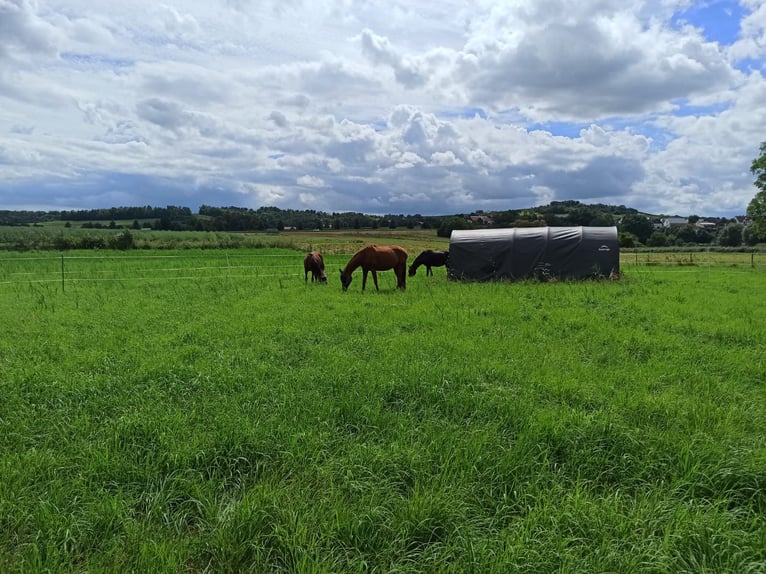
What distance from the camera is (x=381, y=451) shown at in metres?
4.02

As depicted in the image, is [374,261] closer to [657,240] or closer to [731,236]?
[657,240]

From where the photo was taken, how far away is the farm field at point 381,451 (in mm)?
2957

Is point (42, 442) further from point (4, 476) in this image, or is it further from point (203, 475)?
point (203, 475)

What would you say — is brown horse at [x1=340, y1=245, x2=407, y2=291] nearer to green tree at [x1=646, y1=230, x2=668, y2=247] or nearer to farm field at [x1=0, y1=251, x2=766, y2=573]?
farm field at [x1=0, y1=251, x2=766, y2=573]

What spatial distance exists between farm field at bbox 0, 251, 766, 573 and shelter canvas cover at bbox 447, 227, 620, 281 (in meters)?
10.6

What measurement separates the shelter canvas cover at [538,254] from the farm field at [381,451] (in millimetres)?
10557

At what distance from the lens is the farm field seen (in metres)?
2.96

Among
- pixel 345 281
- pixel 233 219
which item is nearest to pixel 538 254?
pixel 345 281

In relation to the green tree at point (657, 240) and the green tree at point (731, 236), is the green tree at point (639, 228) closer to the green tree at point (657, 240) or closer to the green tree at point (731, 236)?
the green tree at point (657, 240)

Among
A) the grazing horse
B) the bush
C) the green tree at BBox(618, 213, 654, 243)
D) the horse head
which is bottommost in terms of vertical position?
the horse head

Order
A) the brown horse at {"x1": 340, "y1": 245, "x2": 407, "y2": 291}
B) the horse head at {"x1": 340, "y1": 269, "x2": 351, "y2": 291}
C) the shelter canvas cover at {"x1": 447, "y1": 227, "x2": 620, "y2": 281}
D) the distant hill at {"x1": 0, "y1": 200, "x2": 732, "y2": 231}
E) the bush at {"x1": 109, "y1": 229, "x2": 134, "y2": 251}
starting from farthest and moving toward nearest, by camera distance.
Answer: the distant hill at {"x1": 0, "y1": 200, "x2": 732, "y2": 231}, the bush at {"x1": 109, "y1": 229, "x2": 134, "y2": 251}, the shelter canvas cover at {"x1": 447, "y1": 227, "x2": 620, "y2": 281}, the brown horse at {"x1": 340, "y1": 245, "x2": 407, "y2": 291}, the horse head at {"x1": 340, "y1": 269, "x2": 351, "y2": 291}

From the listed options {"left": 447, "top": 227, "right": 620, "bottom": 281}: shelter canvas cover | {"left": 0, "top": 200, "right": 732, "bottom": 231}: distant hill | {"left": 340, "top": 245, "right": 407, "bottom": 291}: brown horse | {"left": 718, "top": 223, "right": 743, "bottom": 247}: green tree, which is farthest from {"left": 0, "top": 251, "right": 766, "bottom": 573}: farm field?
{"left": 718, "top": 223, "right": 743, "bottom": 247}: green tree

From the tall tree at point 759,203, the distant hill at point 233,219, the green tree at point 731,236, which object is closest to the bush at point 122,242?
the distant hill at point 233,219

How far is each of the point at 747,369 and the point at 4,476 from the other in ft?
27.8
